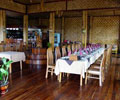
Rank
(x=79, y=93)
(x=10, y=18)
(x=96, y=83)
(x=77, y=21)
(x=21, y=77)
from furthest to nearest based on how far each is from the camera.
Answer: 1. (x=10, y=18)
2. (x=77, y=21)
3. (x=21, y=77)
4. (x=96, y=83)
5. (x=79, y=93)

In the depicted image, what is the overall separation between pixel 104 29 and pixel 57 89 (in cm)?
1146

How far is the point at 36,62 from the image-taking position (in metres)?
7.56

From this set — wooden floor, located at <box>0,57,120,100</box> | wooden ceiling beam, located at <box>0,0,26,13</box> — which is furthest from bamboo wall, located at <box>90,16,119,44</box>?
wooden floor, located at <box>0,57,120,100</box>

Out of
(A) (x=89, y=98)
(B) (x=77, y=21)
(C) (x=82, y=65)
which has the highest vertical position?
A: (B) (x=77, y=21)

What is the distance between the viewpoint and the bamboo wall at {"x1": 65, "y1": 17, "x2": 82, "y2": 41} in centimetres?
1505

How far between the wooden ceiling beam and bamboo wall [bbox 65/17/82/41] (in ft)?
17.4

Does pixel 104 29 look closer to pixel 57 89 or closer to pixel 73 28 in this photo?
pixel 73 28

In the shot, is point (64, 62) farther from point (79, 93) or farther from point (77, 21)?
point (77, 21)

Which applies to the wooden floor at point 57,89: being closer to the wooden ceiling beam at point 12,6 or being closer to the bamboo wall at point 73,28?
the wooden ceiling beam at point 12,6

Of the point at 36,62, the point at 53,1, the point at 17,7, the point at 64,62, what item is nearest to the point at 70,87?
the point at 64,62

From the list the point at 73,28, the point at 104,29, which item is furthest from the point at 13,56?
the point at 104,29

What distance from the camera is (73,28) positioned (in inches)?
603

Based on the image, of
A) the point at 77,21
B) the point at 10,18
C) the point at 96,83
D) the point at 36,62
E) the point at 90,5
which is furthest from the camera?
the point at 10,18

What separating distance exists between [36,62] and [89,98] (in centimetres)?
454
